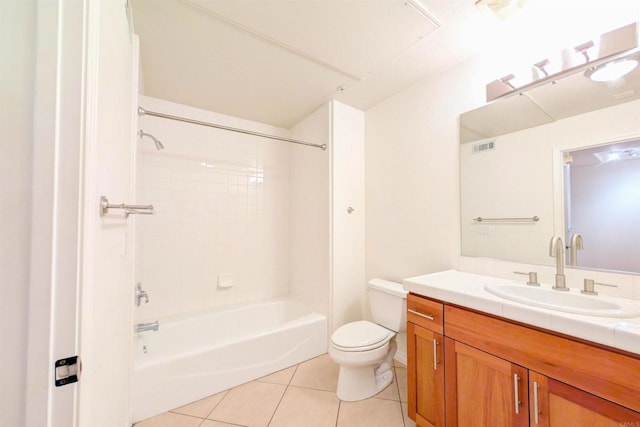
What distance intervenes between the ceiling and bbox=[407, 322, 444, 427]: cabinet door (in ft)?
5.58

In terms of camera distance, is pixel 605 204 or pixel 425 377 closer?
pixel 605 204

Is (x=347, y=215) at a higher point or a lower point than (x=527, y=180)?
lower

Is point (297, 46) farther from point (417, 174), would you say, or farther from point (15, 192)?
point (15, 192)

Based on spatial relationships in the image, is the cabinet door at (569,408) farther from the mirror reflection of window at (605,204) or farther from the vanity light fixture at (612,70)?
the vanity light fixture at (612,70)

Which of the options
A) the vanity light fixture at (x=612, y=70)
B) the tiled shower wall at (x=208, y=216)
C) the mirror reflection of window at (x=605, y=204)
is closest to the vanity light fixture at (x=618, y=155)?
the mirror reflection of window at (x=605, y=204)

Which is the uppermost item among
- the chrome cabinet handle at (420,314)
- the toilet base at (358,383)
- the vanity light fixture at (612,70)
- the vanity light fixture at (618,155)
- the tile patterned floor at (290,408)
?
the vanity light fixture at (612,70)

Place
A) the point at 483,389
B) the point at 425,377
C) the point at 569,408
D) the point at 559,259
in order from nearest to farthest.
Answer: the point at 569,408 → the point at 483,389 → the point at 559,259 → the point at 425,377

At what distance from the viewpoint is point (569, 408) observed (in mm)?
822

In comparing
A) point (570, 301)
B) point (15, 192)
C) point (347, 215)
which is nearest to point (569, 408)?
point (570, 301)

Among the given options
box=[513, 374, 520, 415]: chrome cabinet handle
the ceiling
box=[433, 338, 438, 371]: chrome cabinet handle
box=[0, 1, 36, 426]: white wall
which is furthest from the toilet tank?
box=[0, 1, 36, 426]: white wall

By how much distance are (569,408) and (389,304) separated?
1.09 metres

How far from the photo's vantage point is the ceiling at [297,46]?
130 cm

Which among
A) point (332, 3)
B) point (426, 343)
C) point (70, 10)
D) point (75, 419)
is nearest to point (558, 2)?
point (332, 3)

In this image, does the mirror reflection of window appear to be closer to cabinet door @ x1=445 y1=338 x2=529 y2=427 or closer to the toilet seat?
cabinet door @ x1=445 y1=338 x2=529 y2=427
